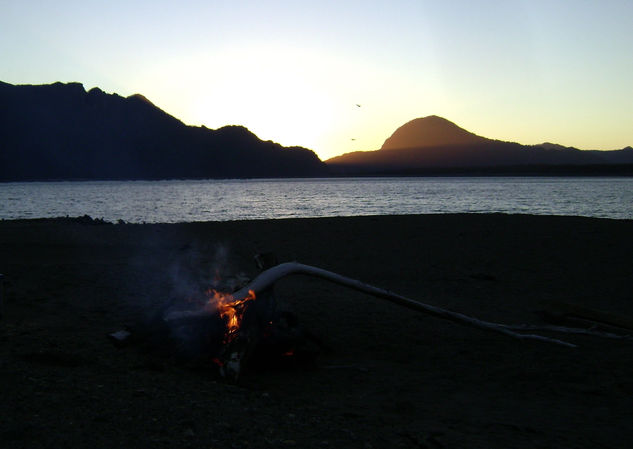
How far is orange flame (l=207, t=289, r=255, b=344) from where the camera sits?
6262mm

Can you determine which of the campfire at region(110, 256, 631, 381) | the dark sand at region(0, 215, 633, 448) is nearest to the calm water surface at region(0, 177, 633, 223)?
the dark sand at region(0, 215, 633, 448)

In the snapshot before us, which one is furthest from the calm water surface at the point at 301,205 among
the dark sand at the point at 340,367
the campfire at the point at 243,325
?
the campfire at the point at 243,325

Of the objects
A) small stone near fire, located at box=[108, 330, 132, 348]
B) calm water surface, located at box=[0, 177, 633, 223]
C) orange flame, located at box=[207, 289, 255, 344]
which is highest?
Answer: orange flame, located at box=[207, 289, 255, 344]

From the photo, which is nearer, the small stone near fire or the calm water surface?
the small stone near fire

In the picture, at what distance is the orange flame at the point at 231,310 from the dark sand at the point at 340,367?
1.84ft

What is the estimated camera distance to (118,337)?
639cm

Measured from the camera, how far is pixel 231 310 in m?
6.43

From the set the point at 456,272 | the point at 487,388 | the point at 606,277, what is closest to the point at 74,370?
the point at 487,388

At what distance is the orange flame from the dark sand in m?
0.56

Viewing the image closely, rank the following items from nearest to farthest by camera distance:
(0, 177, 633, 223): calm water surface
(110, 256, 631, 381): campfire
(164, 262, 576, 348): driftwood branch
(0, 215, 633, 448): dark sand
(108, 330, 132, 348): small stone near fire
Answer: (0, 215, 633, 448): dark sand, (110, 256, 631, 381): campfire, (108, 330, 132, 348): small stone near fire, (164, 262, 576, 348): driftwood branch, (0, 177, 633, 223): calm water surface

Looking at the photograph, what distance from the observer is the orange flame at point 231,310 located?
626 cm

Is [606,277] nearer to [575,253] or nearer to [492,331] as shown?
[575,253]

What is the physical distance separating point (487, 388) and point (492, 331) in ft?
6.23

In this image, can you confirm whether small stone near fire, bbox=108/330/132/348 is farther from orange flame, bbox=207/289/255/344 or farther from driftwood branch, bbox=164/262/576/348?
orange flame, bbox=207/289/255/344
